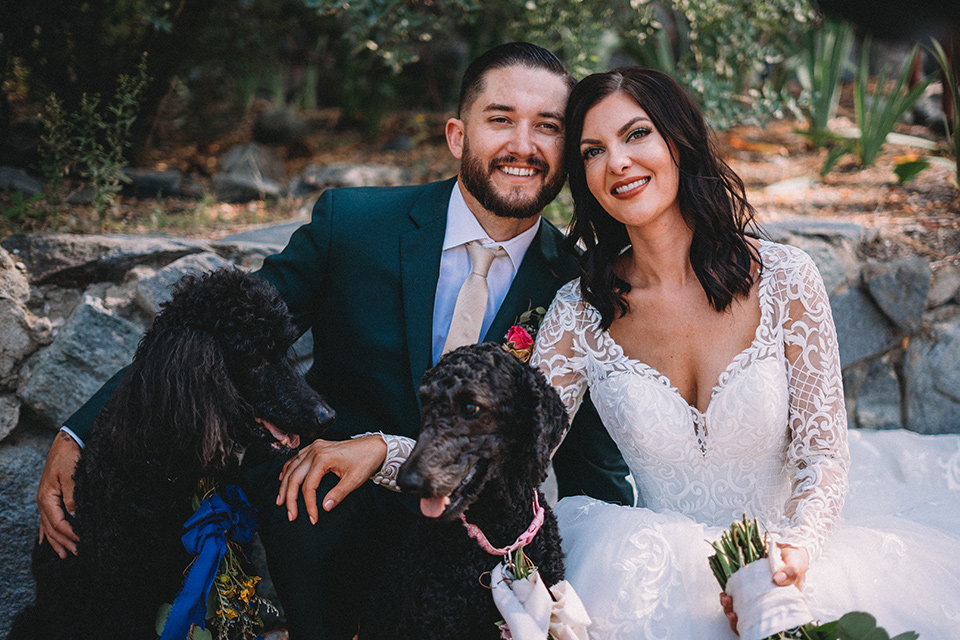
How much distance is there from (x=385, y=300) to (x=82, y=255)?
1734 mm

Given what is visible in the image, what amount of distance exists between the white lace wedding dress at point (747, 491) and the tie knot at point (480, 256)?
337 mm

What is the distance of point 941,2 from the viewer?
72 centimetres

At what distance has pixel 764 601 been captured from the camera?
1923mm

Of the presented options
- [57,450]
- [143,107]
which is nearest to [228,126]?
[143,107]

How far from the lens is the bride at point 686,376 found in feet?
7.48

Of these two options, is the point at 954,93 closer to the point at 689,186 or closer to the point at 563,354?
the point at 689,186

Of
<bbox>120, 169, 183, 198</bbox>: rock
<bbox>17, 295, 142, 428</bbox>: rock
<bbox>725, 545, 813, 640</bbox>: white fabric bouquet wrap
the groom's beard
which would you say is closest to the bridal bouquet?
<bbox>725, 545, 813, 640</bbox>: white fabric bouquet wrap

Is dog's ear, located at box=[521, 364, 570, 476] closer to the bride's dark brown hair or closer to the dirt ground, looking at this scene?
the bride's dark brown hair

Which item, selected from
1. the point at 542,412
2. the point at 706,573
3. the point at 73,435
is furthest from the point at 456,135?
the point at 706,573

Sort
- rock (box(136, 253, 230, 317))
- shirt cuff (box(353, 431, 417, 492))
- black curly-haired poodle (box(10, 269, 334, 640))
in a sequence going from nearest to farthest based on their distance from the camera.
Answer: black curly-haired poodle (box(10, 269, 334, 640)), shirt cuff (box(353, 431, 417, 492)), rock (box(136, 253, 230, 317))

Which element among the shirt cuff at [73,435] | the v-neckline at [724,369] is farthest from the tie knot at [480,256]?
the shirt cuff at [73,435]

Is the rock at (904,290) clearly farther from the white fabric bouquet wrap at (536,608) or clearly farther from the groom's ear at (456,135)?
the white fabric bouquet wrap at (536,608)

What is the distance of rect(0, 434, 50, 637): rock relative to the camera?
313cm

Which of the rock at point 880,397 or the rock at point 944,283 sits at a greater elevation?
the rock at point 944,283
